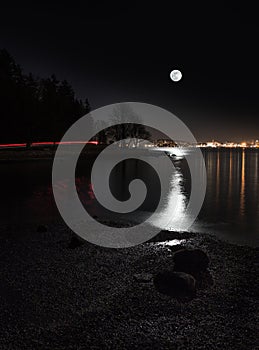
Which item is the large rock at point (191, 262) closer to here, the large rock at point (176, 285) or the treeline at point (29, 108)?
the large rock at point (176, 285)

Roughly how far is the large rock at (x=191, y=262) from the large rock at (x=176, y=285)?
0.99 metres

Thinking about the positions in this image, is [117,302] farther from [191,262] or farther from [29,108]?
[29,108]

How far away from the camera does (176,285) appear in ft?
25.0

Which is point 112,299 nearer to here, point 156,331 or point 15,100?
point 156,331

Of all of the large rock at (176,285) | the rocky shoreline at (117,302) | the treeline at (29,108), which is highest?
the treeline at (29,108)

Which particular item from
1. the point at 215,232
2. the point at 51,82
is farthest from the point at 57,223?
the point at 51,82

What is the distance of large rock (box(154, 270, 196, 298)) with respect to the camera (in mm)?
7492

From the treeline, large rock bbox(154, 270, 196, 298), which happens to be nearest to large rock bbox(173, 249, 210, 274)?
large rock bbox(154, 270, 196, 298)

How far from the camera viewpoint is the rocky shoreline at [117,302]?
588 cm

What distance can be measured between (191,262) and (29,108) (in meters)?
67.8

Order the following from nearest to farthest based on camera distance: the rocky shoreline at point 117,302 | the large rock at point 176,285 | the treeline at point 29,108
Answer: the rocky shoreline at point 117,302 → the large rock at point 176,285 → the treeline at point 29,108

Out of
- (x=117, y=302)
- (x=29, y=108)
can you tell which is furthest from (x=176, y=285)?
(x=29, y=108)

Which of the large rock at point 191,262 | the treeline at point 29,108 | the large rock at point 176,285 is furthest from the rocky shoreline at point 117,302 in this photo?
the treeline at point 29,108

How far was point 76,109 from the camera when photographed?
10219 cm
